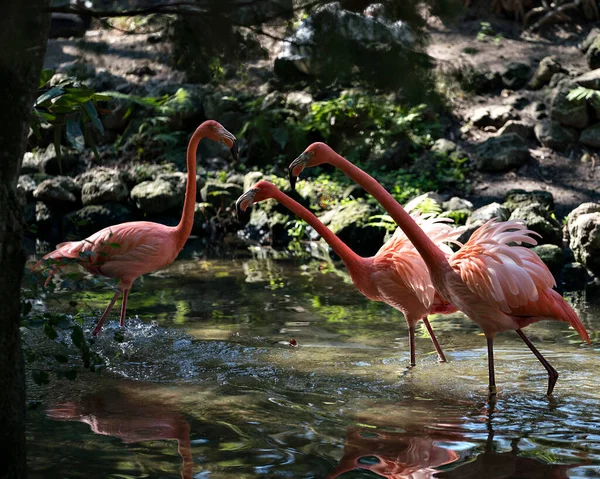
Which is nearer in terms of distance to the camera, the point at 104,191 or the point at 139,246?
the point at 139,246

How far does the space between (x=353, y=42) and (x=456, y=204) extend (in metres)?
7.49

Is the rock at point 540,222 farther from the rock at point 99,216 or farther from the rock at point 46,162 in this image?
the rock at point 46,162

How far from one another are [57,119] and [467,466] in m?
3.00

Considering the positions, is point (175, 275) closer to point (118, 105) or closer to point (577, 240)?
point (577, 240)

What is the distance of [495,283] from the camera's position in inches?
167

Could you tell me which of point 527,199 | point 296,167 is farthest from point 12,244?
point 527,199

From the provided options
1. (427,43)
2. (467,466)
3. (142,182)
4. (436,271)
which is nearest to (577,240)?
(436,271)

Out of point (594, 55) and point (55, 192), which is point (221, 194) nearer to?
point (55, 192)

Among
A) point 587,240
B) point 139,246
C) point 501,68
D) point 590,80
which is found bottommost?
point 139,246

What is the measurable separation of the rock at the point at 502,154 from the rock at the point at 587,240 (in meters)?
3.04

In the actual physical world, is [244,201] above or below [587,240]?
above

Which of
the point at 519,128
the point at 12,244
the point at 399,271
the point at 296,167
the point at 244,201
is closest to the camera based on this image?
the point at 12,244

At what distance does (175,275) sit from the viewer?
29.1ft

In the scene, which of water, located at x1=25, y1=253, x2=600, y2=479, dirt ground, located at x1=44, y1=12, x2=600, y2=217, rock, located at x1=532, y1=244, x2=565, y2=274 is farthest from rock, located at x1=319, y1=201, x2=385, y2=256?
water, located at x1=25, y1=253, x2=600, y2=479
